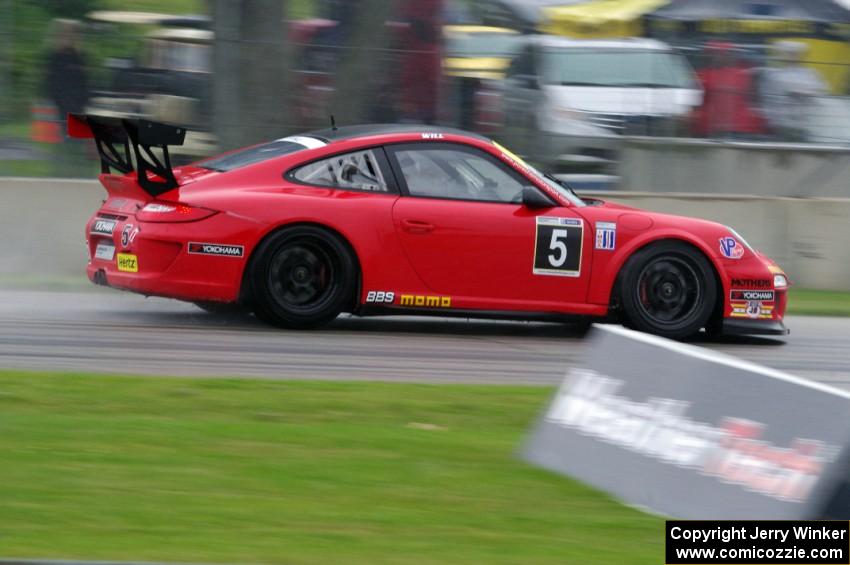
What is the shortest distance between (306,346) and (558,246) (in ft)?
6.24

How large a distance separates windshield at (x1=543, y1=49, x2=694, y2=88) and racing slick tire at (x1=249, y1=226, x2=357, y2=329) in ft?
17.4

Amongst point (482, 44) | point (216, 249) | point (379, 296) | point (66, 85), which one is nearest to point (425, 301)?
point (379, 296)

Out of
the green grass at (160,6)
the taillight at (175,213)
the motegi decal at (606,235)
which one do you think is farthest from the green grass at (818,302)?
the green grass at (160,6)

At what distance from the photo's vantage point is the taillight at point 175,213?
29.5ft

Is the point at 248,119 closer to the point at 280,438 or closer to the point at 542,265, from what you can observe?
the point at 542,265

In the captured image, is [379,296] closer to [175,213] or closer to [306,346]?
[306,346]

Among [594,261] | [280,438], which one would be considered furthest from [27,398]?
[594,261]

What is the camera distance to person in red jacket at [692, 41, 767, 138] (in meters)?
14.1

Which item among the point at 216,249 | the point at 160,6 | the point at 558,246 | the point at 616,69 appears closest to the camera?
the point at 216,249

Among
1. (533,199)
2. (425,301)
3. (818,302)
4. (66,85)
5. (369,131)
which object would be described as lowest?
(818,302)

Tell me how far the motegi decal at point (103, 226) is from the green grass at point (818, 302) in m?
6.06

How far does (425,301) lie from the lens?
930 cm

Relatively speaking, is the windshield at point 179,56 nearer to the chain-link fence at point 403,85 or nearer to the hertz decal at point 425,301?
the chain-link fence at point 403,85

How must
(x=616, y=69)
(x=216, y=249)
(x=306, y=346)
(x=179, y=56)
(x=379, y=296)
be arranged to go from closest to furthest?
(x=306, y=346) < (x=216, y=249) < (x=379, y=296) < (x=179, y=56) < (x=616, y=69)
